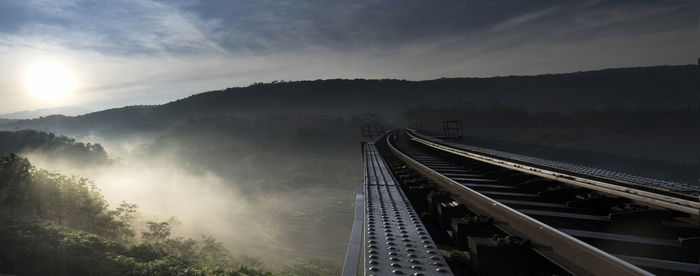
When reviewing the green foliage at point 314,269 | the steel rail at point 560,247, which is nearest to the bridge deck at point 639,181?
the steel rail at point 560,247

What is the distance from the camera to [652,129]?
102m

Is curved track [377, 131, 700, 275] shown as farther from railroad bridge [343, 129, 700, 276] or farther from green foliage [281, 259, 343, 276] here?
green foliage [281, 259, 343, 276]

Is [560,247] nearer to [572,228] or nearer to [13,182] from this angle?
[572,228]

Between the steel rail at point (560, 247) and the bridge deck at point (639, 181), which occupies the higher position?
the steel rail at point (560, 247)

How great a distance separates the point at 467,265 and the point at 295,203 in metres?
105

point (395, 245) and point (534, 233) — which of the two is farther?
point (534, 233)

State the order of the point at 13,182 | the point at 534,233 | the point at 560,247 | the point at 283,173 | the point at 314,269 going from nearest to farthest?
1. the point at 560,247
2. the point at 534,233
3. the point at 13,182
4. the point at 314,269
5. the point at 283,173

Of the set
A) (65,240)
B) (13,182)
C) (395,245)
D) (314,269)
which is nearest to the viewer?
(395,245)

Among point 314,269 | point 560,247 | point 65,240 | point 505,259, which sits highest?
point 560,247

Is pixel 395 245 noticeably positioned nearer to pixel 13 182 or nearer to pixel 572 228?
pixel 572 228

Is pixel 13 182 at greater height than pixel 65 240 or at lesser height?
greater

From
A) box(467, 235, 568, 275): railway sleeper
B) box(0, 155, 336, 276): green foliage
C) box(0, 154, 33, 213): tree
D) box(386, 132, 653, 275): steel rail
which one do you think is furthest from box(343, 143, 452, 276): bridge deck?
box(0, 154, 33, 213): tree

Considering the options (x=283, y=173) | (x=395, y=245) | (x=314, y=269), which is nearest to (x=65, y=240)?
(x=395, y=245)

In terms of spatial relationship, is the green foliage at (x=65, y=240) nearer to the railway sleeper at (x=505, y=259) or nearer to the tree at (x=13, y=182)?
the tree at (x=13, y=182)
